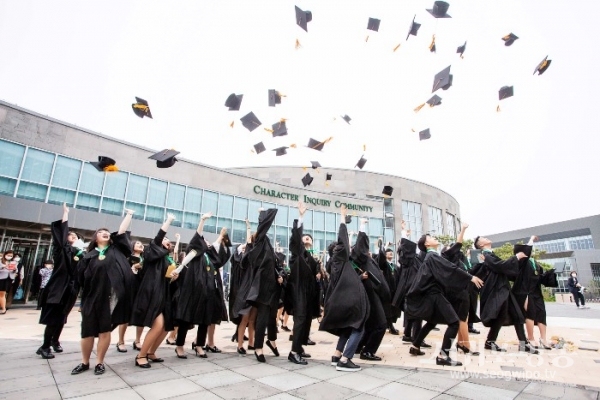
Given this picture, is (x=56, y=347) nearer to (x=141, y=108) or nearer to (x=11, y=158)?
(x=141, y=108)

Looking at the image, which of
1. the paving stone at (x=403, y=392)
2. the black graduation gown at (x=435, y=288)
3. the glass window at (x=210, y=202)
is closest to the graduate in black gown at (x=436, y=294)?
the black graduation gown at (x=435, y=288)

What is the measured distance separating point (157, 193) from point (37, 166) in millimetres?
5836

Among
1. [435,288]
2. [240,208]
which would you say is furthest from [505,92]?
[240,208]

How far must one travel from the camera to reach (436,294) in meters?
4.78

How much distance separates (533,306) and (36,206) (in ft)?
52.4

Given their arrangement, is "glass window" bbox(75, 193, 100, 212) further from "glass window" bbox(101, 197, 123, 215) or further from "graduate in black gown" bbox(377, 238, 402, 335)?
"graduate in black gown" bbox(377, 238, 402, 335)

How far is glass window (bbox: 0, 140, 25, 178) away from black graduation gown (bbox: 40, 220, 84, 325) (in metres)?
11.6

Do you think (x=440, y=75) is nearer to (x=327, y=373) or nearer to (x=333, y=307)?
(x=333, y=307)

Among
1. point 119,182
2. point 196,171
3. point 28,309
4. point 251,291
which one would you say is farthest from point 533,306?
point 196,171

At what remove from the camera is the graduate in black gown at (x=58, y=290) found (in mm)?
4855

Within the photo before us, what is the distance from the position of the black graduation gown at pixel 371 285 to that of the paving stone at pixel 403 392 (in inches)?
47.1

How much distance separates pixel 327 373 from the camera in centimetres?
399

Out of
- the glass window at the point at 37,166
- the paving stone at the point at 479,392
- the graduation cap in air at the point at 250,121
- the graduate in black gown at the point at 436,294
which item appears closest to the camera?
the paving stone at the point at 479,392

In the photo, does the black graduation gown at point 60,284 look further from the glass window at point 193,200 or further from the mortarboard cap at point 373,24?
the glass window at point 193,200
